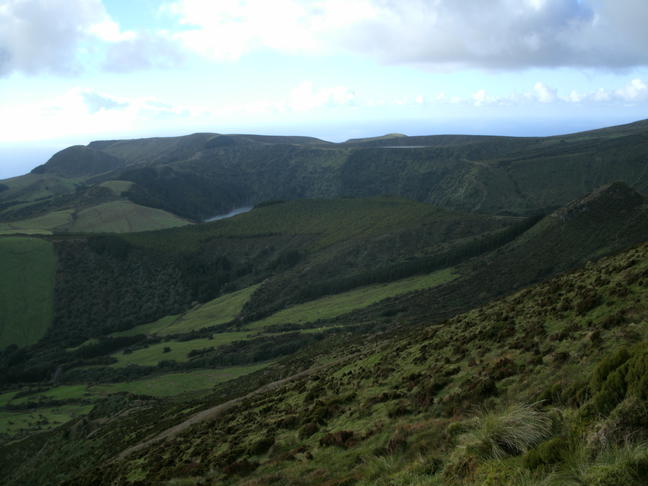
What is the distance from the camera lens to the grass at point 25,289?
375 ft

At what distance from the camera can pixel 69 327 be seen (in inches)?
4665

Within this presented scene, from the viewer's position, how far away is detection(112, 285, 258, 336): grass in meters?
108

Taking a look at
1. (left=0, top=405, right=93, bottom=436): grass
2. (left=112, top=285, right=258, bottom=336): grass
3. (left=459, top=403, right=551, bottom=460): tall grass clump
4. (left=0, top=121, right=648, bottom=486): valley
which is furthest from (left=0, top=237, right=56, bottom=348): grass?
(left=459, top=403, right=551, bottom=460): tall grass clump

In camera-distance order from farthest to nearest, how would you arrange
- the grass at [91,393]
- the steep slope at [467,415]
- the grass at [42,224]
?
1. the grass at [42,224]
2. the grass at [91,393]
3. the steep slope at [467,415]

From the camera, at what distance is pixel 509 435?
9883 millimetres

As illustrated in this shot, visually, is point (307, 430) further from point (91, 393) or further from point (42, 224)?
point (42, 224)

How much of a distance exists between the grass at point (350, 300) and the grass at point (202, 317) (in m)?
14.7

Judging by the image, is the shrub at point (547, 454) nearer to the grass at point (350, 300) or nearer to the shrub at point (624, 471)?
the shrub at point (624, 471)

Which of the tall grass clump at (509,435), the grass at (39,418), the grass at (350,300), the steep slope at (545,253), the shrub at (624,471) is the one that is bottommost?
the grass at (39,418)

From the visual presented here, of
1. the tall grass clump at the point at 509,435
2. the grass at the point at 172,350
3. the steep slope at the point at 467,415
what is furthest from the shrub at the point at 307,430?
the grass at the point at 172,350

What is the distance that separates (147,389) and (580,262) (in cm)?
6237

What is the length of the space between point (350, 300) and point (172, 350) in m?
34.7

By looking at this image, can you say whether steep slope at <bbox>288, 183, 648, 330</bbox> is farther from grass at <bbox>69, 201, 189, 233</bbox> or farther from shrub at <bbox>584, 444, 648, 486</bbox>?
grass at <bbox>69, 201, 189, 233</bbox>

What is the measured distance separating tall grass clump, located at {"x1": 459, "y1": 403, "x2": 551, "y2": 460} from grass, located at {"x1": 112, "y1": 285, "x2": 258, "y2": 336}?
3901 inches
